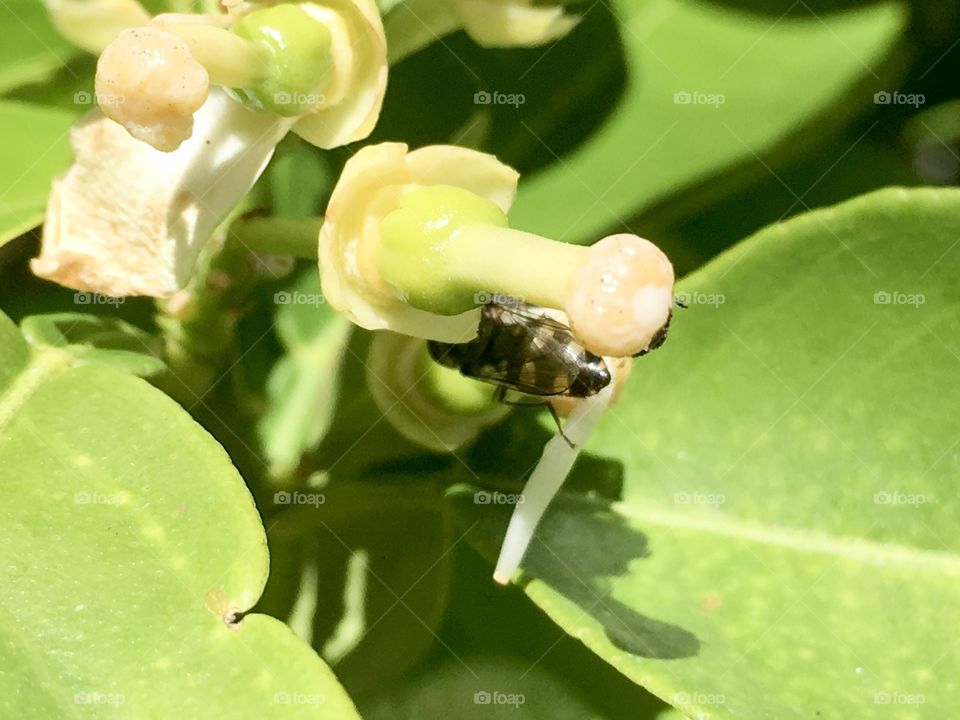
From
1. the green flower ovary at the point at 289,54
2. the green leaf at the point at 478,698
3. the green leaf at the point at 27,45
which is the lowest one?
the green leaf at the point at 478,698

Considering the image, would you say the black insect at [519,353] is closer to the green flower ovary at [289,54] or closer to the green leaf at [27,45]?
the green flower ovary at [289,54]

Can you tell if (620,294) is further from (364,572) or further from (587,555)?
(364,572)

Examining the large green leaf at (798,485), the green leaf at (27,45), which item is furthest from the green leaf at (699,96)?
the green leaf at (27,45)

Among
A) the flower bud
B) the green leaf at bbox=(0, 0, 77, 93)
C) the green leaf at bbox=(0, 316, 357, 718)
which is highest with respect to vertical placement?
the flower bud

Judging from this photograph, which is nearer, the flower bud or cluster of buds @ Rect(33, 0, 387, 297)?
the flower bud

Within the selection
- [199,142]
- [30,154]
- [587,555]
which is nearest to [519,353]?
[587,555]

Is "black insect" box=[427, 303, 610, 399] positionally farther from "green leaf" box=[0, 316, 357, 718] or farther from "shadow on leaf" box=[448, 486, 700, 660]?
"green leaf" box=[0, 316, 357, 718]

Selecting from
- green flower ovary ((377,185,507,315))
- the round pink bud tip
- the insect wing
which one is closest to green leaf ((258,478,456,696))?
the insect wing
